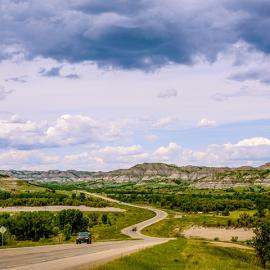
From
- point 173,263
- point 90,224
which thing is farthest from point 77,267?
point 90,224

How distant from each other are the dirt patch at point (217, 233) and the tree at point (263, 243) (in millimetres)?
56451

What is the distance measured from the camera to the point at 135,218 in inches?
6998

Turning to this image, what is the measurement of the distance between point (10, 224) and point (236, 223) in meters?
79.0

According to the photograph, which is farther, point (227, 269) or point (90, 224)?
point (90, 224)

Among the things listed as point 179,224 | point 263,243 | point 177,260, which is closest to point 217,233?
point 179,224

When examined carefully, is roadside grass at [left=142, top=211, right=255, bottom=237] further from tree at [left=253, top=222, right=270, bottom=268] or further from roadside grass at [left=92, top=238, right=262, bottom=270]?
roadside grass at [left=92, top=238, right=262, bottom=270]

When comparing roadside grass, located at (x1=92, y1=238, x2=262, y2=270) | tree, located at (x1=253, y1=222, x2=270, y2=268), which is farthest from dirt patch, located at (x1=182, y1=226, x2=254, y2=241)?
roadside grass, located at (x1=92, y1=238, x2=262, y2=270)

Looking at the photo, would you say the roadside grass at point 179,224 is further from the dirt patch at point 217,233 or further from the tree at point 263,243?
the tree at point 263,243

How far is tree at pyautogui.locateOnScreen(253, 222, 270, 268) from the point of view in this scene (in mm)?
65625

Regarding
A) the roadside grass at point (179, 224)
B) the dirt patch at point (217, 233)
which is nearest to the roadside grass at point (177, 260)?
the dirt patch at point (217, 233)

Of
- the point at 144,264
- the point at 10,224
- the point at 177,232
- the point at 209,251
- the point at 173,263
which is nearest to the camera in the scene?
the point at 144,264

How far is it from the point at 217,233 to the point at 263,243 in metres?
71.2

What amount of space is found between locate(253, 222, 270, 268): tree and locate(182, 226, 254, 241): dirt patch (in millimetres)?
56451

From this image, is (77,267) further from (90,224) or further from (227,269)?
(90,224)
